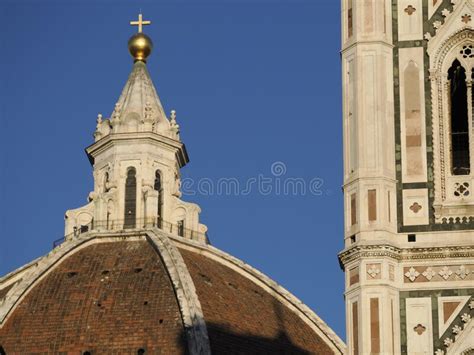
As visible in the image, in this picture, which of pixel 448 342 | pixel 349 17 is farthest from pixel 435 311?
pixel 349 17

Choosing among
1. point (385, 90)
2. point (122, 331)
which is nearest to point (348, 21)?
point (385, 90)

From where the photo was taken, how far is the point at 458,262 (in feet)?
110

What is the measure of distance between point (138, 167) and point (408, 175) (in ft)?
157

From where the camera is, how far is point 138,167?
269ft

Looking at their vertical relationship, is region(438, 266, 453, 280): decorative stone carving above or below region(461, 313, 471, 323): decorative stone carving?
above

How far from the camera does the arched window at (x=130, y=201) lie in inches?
3182

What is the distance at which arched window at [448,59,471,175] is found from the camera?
34.8 meters

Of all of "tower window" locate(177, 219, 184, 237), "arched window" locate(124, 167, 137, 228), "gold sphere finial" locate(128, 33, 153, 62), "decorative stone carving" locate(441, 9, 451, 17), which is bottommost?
"decorative stone carving" locate(441, 9, 451, 17)

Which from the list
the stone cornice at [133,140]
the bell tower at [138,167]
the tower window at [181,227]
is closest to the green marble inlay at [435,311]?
the bell tower at [138,167]

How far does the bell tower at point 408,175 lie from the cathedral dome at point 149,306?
36481 mm

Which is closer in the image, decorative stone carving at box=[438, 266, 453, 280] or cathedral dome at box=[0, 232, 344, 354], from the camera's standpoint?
decorative stone carving at box=[438, 266, 453, 280]

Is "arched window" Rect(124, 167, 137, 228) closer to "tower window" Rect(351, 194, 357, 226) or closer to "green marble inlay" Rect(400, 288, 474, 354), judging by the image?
"tower window" Rect(351, 194, 357, 226)

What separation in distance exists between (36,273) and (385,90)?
42514 millimetres

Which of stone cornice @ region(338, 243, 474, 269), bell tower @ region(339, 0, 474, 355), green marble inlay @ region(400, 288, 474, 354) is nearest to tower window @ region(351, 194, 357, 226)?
bell tower @ region(339, 0, 474, 355)
